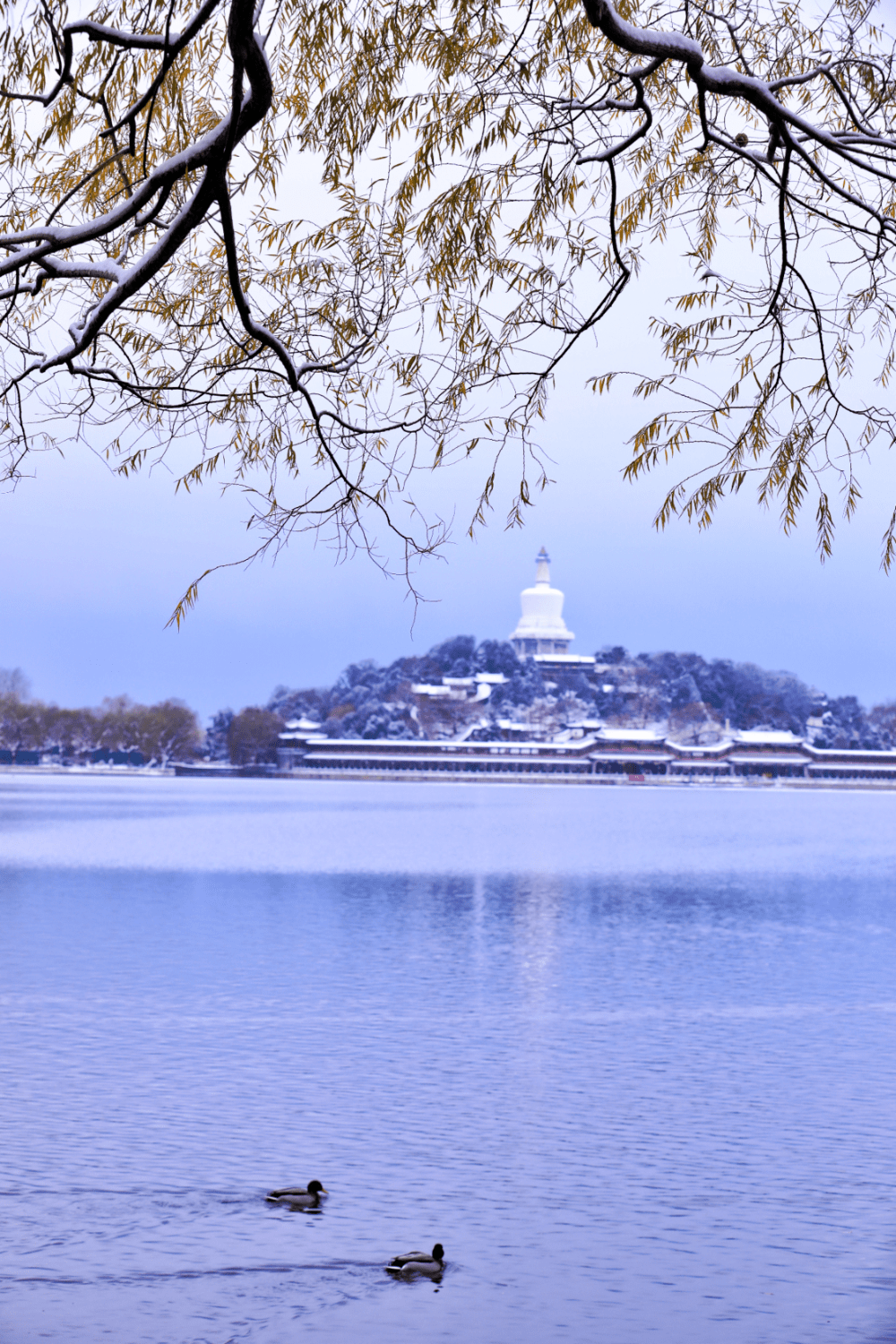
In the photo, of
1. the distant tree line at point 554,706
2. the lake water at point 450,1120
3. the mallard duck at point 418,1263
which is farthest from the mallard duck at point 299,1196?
the distant tree line at point 554,706

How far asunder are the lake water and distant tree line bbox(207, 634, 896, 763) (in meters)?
70.5

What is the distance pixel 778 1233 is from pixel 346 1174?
196 centimetres

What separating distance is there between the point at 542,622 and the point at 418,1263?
334 ft

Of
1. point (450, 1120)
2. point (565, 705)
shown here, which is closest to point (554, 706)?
point (565, 705)

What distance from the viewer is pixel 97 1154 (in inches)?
285

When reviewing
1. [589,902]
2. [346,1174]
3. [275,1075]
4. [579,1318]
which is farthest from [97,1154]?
[589,902]

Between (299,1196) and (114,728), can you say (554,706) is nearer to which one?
(114,728)

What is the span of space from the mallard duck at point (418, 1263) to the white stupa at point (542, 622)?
96.4 meters

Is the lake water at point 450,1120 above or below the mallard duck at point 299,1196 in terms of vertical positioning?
below

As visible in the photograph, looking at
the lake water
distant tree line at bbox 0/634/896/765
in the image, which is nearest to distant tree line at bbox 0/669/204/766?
distant tree line at bbox 0/634/896/765

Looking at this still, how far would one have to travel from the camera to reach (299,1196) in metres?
6.47

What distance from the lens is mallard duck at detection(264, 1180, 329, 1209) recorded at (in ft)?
21.2

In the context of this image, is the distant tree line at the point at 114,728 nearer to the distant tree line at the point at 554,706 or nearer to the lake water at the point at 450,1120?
the distant tree line at the point at 554,706

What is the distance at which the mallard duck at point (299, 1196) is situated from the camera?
21.2 ft
